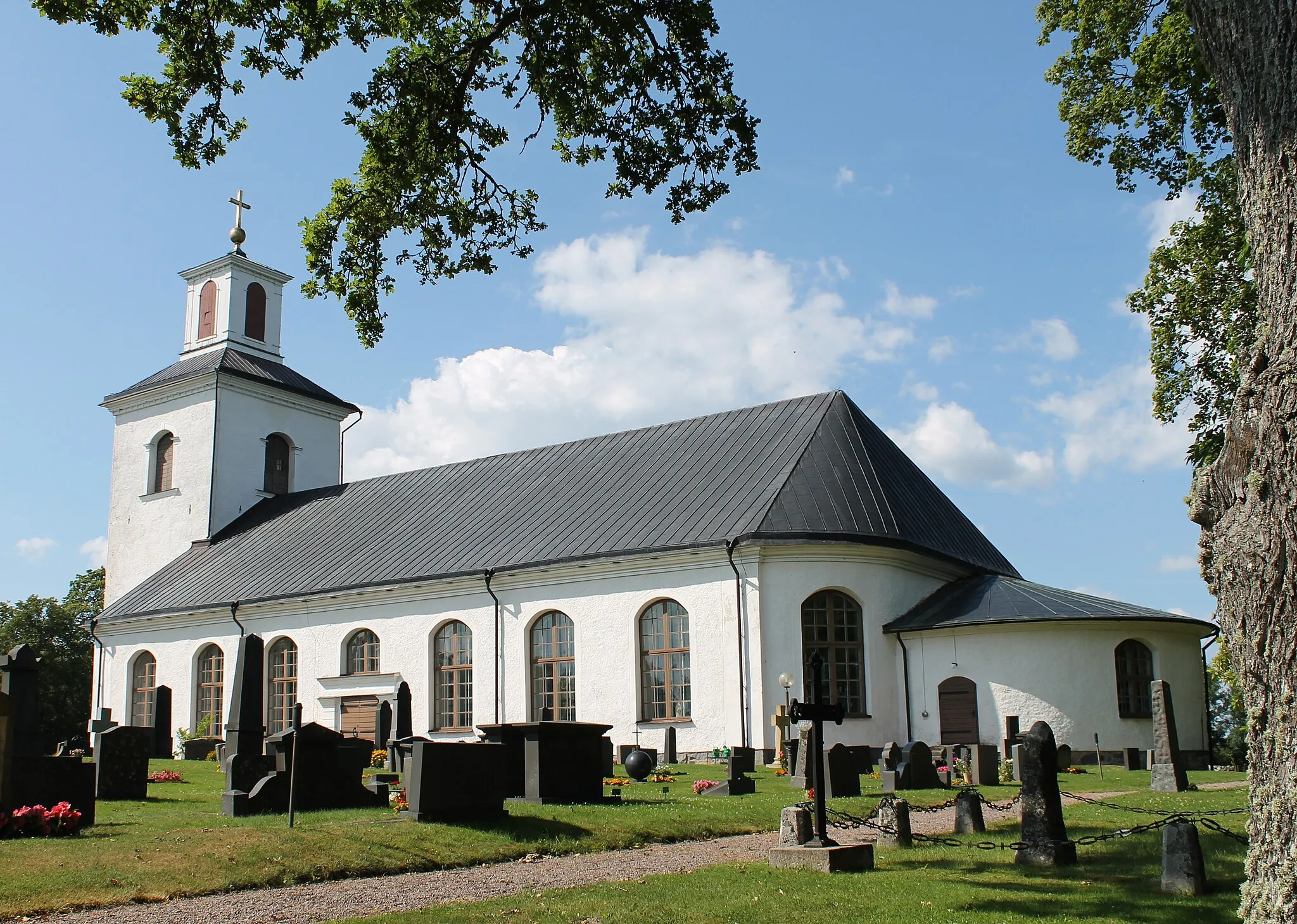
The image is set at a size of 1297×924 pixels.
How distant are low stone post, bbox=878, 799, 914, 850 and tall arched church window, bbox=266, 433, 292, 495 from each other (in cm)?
3080

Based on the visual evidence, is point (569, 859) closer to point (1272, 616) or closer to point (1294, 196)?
point (1272, 616)

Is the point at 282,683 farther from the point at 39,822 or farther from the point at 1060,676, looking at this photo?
the point at 39,822

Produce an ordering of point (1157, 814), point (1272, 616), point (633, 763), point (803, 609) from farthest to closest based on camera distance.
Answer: point (803, 609) → point (633, 763) → point (1157, 814) → point (1272, 616)

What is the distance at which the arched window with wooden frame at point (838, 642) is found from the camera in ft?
79.1

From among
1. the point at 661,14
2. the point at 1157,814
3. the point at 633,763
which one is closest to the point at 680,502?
the point at 633,763

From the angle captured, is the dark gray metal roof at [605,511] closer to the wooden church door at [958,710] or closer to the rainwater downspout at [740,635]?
the rainwater downspout at [740,635]

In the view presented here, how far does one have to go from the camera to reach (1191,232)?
19766 mm

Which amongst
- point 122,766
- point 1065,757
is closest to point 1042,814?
point 122,766

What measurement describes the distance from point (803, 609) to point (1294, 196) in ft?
63.1

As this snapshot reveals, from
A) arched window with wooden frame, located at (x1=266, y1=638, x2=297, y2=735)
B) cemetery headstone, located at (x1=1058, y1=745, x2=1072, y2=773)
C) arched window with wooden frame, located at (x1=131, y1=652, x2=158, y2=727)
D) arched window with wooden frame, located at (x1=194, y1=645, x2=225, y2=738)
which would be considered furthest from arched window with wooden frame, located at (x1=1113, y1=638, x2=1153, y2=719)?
arched window with wooden frame, located at (x1=131, y1=652, x2=158, y2=727)

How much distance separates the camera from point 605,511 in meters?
27.6

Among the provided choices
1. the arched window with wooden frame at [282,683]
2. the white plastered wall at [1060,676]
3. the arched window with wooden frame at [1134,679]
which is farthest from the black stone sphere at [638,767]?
the arched window with wooden frame at [282,683]

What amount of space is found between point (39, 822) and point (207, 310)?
31.0 m

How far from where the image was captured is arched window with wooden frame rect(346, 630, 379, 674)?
29.3m
